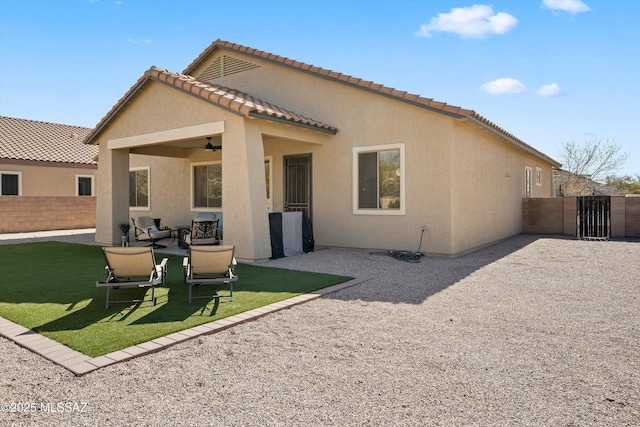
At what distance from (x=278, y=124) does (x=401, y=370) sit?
26.9 ft

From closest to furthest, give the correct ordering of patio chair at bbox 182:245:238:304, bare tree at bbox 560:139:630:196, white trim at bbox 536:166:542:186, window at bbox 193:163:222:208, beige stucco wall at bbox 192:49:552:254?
1. patio chair at bbox 182:245:238:304
2. beige stucco wall at bbox 192:49:552:254
3. window at bbox 193:163:222:208
4. white trim at bbox 536:166:542:186
5. bare tree at bbox 560:139:630:196

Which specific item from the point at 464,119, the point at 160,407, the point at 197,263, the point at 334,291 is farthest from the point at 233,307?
the point at 464,119

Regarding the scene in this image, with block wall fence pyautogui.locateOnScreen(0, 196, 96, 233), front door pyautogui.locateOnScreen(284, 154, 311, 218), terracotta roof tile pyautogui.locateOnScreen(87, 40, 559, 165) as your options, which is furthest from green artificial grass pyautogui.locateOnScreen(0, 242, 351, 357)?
block wall fence pyautogui.locateOnScreen(0, 196, 96, 233)

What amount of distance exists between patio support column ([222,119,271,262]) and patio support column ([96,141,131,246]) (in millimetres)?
5400

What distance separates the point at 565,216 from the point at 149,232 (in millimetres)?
16114

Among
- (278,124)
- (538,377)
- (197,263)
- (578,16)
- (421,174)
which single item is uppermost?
(578,16)

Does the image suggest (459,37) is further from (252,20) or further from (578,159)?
(578,159)

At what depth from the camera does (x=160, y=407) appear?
129 inches

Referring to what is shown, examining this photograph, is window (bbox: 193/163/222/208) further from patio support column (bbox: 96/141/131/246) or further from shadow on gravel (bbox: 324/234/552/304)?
shadow on gravel (bbox: 324/234/552/304)

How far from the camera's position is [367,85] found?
1166cm

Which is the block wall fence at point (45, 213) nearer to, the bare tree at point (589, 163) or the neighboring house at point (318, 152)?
the neighboring house at point (318, 152)

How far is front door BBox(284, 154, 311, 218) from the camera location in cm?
1323

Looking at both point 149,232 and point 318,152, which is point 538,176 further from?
point 149,232

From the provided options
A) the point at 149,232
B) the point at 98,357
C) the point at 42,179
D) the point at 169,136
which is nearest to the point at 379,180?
the point at 169,136
